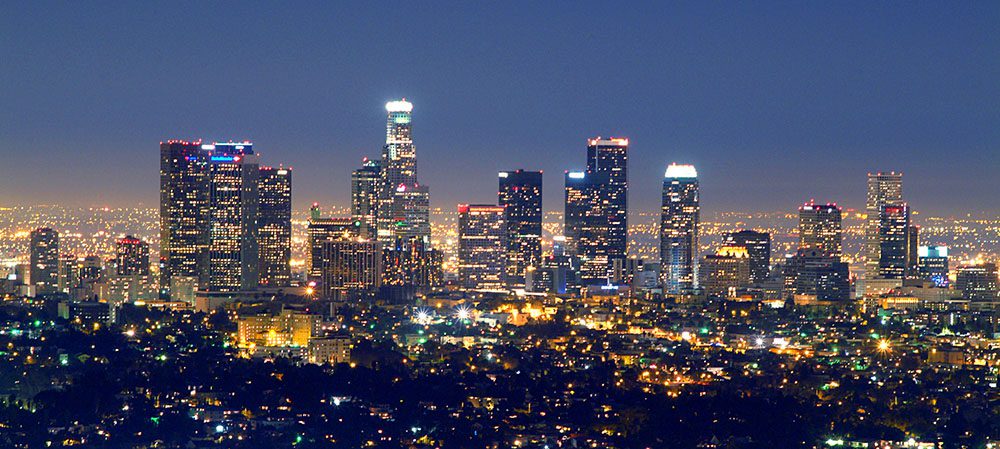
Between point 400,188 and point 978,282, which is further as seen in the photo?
point 400,188

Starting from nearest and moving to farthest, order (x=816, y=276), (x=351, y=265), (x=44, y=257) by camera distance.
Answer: (x=44, y=257) < (x=351, y=265) < (x=816, y=276)

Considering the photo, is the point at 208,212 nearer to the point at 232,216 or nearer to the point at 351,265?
the point at 232,216

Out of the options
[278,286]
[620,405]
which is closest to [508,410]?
[620,405]

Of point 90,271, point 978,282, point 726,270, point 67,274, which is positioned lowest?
point 978,282

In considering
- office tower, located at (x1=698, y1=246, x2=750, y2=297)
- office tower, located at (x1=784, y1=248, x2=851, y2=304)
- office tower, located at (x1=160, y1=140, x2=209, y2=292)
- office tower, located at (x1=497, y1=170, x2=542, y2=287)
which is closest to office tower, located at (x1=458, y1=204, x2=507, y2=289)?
office tower, located at (x1=497, y1=170, x2=542, y2=287)

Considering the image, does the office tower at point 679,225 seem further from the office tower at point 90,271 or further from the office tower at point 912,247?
the office tower at point 90,271

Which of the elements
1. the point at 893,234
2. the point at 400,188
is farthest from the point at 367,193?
the point at 893,234

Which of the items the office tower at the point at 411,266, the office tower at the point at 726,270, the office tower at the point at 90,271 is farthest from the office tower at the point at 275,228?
the office tower at the point at 726,270
